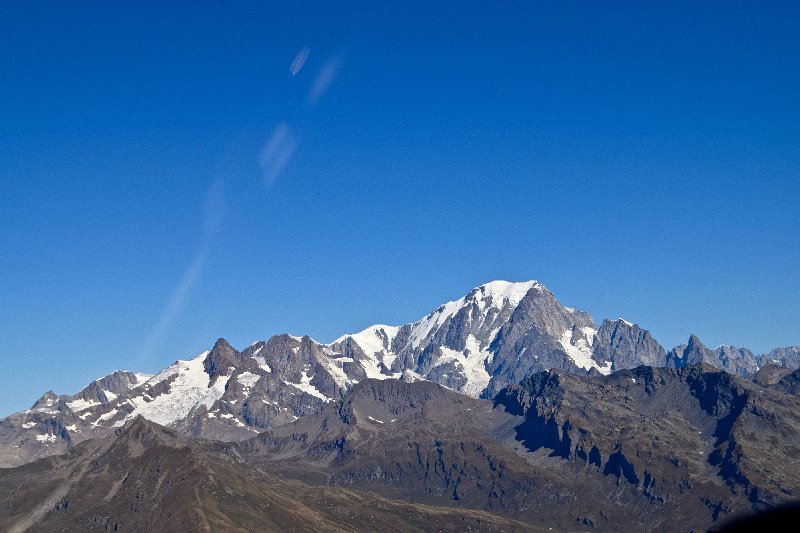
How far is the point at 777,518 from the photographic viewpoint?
54.4 ft

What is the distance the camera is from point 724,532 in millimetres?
16734

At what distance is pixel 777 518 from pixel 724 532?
0.95 meters
